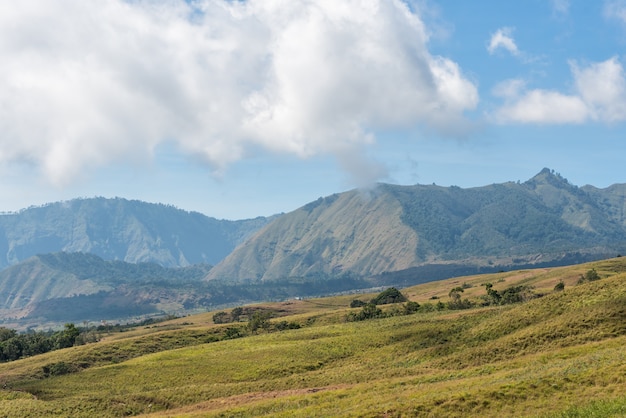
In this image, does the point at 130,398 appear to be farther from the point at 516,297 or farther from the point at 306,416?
the point at 516,297

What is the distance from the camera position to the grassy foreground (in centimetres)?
4666

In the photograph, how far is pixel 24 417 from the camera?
68.1 metres

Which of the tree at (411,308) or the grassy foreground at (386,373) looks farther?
the tree at (411,308)

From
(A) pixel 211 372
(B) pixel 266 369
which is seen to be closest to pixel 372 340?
(B) pixel 266 369

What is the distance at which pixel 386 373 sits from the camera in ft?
253

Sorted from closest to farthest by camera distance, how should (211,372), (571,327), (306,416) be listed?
1. (306,416)
2. (571,327)
3. (211,372)

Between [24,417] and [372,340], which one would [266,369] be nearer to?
[372,340]

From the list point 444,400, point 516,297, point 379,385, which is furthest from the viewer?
point 516,297

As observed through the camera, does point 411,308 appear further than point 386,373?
Yes

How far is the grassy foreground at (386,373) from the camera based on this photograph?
153ft

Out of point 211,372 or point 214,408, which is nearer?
point 214,408

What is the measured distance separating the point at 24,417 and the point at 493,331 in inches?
2689

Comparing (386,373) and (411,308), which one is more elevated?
(411,308)

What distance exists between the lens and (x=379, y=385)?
215 ft
